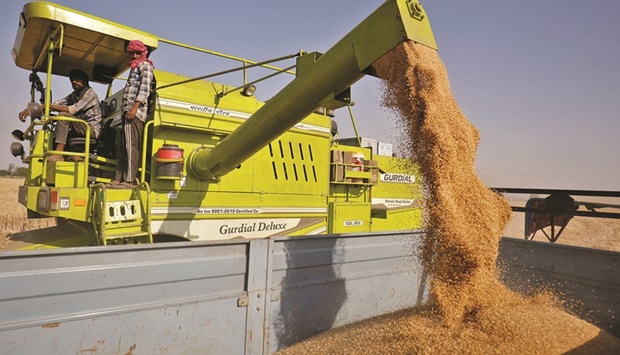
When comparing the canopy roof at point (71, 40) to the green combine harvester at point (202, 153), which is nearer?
the green combine harvester at point (202, 153)

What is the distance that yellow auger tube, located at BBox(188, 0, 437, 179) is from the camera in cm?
270

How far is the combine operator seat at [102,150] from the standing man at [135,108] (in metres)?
0.39

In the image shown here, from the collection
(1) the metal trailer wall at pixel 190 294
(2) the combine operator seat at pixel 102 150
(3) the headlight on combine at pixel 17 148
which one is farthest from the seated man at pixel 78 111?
(1) the metal trailer wall at pixel 190 294

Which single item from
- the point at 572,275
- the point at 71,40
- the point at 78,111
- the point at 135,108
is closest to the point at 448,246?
the point at 572,275

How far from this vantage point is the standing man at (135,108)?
3.89 m

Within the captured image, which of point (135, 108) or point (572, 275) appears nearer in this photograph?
point (135, 108)

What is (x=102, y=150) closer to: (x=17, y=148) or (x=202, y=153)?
(x=17, y=148)

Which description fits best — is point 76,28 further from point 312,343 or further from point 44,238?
A: point 312,343

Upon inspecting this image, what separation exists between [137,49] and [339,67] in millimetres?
2279

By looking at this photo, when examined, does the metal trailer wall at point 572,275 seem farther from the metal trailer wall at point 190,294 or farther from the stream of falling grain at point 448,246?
the metal trailer wall at point 190,294

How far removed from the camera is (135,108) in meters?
3.86

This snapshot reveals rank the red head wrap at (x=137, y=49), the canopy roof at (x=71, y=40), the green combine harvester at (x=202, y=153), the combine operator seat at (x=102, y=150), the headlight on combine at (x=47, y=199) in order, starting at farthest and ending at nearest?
the combine operator seat at (x=102, y=150)
the red head wrap at (x=137, y=49)
the canopy roof at (x=71, y=40)
the headlight on combine at (x=47, y=199)
the green combine harvester at (x=202, y=153)

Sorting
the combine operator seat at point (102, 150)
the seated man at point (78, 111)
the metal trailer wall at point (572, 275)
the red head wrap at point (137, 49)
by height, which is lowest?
the metal trailer wall at point (572, 275)

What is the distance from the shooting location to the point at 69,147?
13.9 feet
